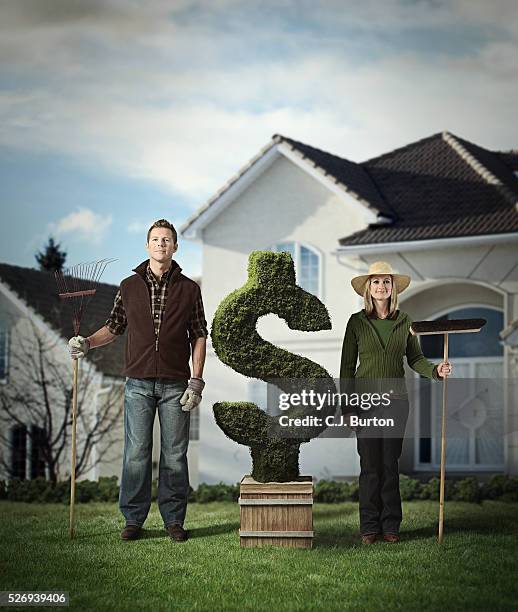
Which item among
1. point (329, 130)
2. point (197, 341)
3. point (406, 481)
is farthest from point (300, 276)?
point (197, 341)

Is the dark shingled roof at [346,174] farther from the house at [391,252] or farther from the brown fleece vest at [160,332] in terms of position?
the brown fleece vest at [160,332]

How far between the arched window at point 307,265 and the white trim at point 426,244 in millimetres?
980

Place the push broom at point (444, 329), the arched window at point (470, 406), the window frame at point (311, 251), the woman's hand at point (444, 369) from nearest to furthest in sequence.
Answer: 1. the woman's hand at point (444, 369)
2. the push broom at point (444, 329)
3. the arched window at point (470, 406)
4. the window frame at point (311, 251)

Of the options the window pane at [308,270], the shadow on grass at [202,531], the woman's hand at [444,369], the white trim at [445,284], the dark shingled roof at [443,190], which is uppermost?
the dark shingled roof at [443,190]

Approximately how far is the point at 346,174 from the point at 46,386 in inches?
302

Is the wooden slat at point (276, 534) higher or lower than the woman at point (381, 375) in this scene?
lower

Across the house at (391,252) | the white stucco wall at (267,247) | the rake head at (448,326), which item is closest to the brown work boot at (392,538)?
the rake head at (448,326)

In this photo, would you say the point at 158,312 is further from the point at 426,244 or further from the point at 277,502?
the point at 426,244

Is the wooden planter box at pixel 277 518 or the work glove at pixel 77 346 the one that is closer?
the wooden planter box at pixel 277 518

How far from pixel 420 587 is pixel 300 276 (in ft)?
37.8

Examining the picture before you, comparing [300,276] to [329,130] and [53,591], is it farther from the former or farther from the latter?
[53,591]

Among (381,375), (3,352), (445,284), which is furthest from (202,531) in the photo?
(3,352)

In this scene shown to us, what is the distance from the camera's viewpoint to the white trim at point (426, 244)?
1536 centimetres

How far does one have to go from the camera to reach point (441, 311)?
55.9ft
